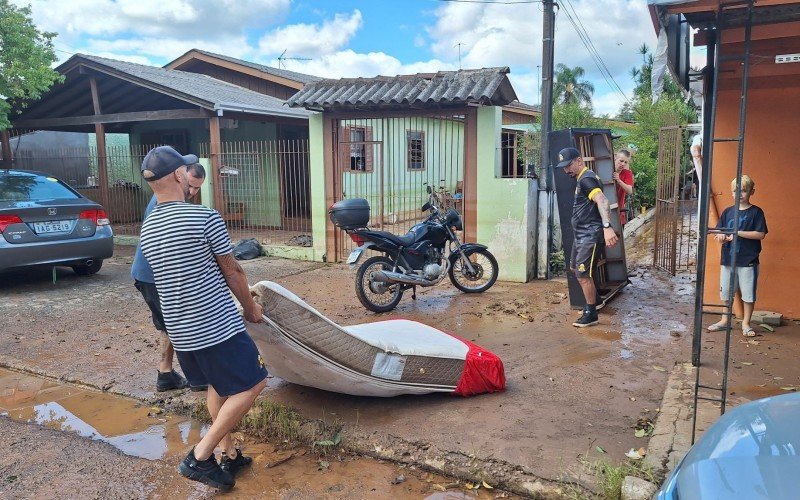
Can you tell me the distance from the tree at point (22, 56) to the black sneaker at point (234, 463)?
10.7 meters

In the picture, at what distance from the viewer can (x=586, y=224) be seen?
19.9 ft

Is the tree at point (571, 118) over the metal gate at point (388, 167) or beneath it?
over

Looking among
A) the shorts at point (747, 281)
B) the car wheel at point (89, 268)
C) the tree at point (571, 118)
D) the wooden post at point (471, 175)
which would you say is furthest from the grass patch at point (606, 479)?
the tree at point (571, 118)

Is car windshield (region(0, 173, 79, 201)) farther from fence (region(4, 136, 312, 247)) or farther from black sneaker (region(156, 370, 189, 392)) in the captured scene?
black sneaker (region(156, 370, 189, 392))

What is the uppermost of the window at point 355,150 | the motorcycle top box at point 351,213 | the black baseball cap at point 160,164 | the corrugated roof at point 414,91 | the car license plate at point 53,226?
the corrugated roof at point 414,91

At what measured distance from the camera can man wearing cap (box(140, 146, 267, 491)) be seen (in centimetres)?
298

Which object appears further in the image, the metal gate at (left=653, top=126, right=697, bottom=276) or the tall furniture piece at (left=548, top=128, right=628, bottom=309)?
the metal gate at (left=653, top=126, right=697, bottom=276)

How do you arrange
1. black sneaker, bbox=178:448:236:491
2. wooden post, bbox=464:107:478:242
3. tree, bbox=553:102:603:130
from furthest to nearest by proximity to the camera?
tree, bbox=553:102:603:130, wooden post, bbox=464:107:478:242, black sneaker, bbox=178:448:236:491

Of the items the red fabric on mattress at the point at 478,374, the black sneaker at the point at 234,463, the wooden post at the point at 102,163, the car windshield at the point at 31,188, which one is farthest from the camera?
the wooden post at the point at 102,163

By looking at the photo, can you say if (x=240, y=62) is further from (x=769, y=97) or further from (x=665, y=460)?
(x=665, y=460)

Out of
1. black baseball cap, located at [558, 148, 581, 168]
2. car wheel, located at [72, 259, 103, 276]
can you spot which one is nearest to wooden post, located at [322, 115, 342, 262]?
car wheel, located at [72, 259, 103, 276]

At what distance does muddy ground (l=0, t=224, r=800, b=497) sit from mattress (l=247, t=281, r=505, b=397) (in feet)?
0.58

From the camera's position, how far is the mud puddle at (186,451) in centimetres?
331

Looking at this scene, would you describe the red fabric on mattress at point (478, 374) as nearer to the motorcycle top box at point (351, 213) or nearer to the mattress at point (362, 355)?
the mattress at point (362, 355)
